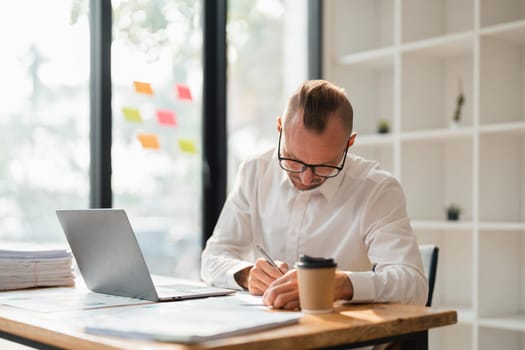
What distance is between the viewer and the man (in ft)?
5.85

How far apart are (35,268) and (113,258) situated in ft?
1.31

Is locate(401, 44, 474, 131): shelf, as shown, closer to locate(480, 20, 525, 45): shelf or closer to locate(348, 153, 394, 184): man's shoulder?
locate(480, 20, 525, 45): shelf

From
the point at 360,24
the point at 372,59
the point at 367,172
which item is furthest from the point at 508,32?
the point at 367,172

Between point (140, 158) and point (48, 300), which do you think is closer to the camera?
point (48, 300)

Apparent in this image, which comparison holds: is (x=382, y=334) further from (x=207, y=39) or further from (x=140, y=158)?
(x=207, y=39)

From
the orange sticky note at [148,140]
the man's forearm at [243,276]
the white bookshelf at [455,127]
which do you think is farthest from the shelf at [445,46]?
the man's forearm at [243,276]

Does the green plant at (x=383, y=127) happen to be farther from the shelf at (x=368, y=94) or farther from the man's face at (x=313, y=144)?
the man's face at (x=313, y=144)

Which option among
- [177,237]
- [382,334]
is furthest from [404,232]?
[177,237]

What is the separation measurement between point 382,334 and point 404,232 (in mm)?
560

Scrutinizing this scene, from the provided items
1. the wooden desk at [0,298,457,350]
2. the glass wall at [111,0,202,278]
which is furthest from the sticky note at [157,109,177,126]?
the wooden desk at [0,298,457,350]

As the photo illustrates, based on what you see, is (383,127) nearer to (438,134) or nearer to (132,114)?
(438,134)

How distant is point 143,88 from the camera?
3.29 metres

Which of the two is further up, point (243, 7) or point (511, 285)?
point (243, 7)

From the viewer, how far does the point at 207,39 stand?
3.54 m
